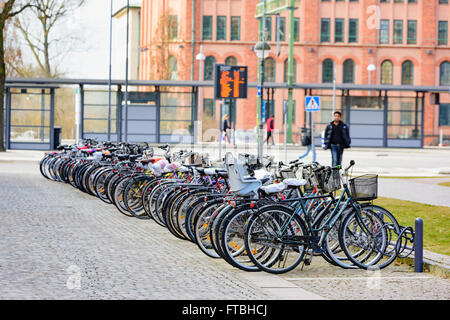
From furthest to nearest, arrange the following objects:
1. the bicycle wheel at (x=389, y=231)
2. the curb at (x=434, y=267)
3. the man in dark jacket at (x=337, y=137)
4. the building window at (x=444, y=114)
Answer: the building window at (x=444, y=114) < the man in dark jacket at (x=337, y=137) < the bicycle wheel at (x=389, y=231) < the curb at (x=434, y=267)

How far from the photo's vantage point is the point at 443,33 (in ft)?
247

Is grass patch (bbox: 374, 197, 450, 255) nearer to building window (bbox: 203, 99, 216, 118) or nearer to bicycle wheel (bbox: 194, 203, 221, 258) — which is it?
bicycle wheel (bbox: 194, 203, 221, 258)

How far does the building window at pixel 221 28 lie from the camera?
244ft

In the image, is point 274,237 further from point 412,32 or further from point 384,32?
point 412,32

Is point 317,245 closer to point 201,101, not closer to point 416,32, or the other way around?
point 201,101

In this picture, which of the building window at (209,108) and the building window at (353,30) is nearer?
the building window at (209,108)

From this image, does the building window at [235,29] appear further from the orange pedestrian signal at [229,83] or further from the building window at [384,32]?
the orange pedestrian signal at [229,83]

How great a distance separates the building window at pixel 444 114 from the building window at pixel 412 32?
6.33 metres

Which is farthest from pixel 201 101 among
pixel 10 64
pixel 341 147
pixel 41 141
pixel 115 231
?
pixel 115 231

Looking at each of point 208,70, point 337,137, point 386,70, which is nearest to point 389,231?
point 337,137

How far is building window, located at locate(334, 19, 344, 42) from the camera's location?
245 feet

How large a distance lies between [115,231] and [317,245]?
4.27 meters

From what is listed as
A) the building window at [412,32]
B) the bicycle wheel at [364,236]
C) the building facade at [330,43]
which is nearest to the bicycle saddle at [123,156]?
the bicycle wheel at [364,236]

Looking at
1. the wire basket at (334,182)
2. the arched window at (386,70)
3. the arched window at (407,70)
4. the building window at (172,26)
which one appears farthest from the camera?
the arched window at (407,70)
